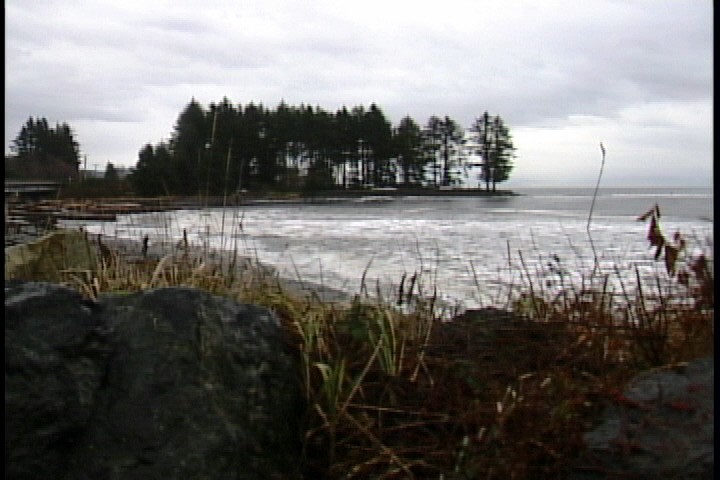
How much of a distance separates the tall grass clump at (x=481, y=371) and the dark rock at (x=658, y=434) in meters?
0.07

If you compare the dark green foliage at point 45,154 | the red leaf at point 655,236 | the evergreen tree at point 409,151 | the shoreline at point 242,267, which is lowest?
the shoreline at point 242,267

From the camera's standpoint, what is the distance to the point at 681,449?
2.56m

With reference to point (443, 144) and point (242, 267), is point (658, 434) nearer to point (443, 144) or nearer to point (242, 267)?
point (242, 267)

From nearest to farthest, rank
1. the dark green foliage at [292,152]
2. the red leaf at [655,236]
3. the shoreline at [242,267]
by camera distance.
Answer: the red leaf at [655,236], the shoreline at [242,267], the dark green foliage at [292,152]

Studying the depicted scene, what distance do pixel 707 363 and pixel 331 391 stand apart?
1415 millimetres

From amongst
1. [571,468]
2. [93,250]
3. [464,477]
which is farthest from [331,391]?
[93,250]

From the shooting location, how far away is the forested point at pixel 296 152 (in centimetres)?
770

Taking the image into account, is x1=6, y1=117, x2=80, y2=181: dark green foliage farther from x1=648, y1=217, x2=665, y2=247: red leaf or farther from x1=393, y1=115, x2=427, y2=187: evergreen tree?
x1=393, y1=115, x2=427, y2=187: evergreen tree

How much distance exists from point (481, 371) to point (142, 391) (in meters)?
1.30

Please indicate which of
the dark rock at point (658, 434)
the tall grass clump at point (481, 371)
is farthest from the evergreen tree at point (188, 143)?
the dark rock at point (658, 434)

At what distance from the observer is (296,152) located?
2883 cm

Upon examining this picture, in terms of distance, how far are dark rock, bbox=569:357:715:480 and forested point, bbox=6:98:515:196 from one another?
118 inches

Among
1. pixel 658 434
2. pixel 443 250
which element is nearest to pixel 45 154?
pixel 443 250

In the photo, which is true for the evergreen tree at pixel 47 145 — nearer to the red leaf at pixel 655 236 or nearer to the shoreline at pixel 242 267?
the shoreline at pixel 242 267
